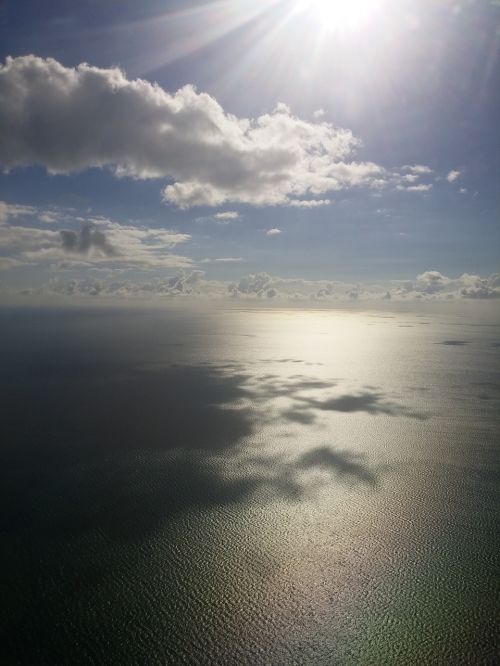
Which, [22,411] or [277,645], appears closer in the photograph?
[277,645]

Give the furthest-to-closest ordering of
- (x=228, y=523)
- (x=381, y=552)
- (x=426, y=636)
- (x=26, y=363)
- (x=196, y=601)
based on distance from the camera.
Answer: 1. (x=26, y=363)
2. (x=228, y=523)
3. (x=381, y=552)
4. (x=196, y=601)
5. (x=426, y=636)

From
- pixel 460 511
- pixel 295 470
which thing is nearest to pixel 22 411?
pixel 295 470

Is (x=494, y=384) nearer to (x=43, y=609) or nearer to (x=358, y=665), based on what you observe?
(x=358, y=665)

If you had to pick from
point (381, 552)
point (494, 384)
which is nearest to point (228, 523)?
point (381, 552)

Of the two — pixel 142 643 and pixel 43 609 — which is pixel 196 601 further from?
pixel 43 609

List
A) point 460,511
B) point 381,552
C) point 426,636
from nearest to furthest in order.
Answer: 1. point 426,636
2. point 381,552
3. point 460,511

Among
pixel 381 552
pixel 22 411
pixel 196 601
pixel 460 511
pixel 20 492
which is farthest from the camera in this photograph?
pixel 22 411
